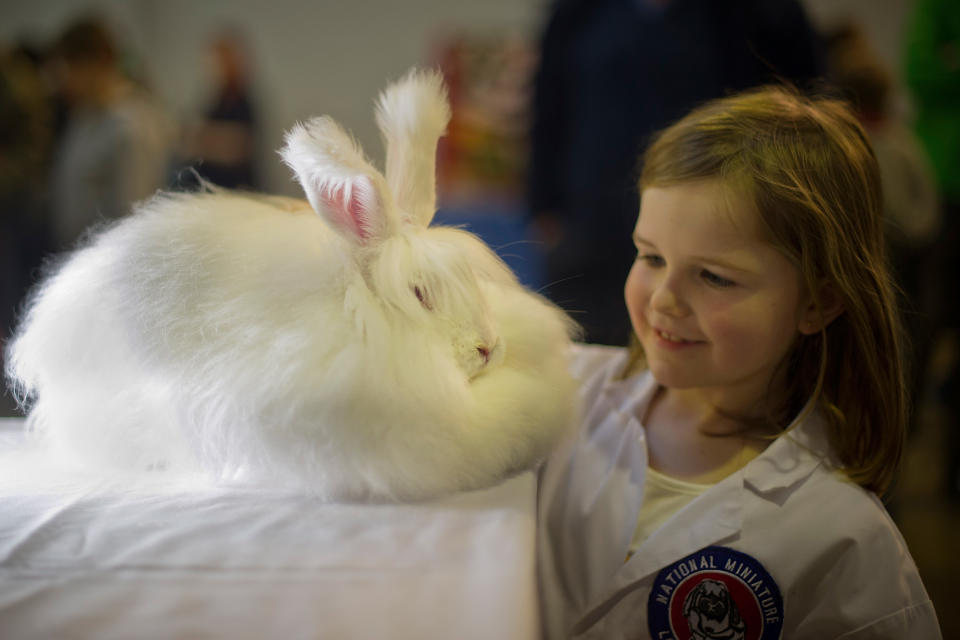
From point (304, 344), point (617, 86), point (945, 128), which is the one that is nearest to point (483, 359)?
point (304, 344)

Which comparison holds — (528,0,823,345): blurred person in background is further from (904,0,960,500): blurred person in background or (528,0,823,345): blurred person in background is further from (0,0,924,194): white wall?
(0,0,924,194): white wall

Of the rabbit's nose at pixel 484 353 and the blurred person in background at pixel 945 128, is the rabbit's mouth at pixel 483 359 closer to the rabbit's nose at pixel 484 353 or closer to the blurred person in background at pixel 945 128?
the rabbit's nose at pixel 484 353

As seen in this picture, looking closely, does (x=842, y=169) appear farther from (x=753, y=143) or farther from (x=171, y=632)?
(x=171, y=632)

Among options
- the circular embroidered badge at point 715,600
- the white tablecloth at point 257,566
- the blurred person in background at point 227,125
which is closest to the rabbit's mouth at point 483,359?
the white tablecloth at point 257,566

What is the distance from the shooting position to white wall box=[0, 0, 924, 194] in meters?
4.62

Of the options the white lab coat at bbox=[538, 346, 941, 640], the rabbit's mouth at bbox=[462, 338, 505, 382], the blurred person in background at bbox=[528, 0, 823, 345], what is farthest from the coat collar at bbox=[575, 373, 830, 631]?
the blurred person in background at bbox=[528, 0, 823, 345]

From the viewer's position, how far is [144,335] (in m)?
0.70

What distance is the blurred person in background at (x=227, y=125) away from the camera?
13.8ft

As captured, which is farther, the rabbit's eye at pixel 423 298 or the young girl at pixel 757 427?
the young girl at pixel 757 427

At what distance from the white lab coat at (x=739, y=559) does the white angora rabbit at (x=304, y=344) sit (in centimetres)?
23

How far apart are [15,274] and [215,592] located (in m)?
2.75

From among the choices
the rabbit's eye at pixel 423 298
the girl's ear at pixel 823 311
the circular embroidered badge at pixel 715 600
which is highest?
the rabbit's eye at pixel 423 298

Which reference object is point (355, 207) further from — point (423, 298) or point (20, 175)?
point (20, 175)

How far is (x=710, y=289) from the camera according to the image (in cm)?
89
